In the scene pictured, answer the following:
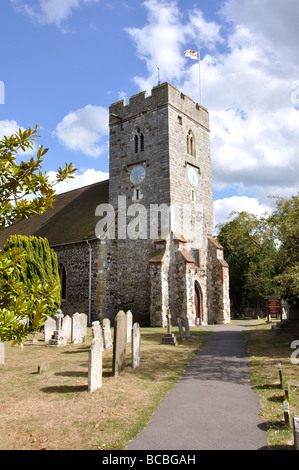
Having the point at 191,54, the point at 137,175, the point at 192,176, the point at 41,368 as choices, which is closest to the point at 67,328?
the point at 41,368

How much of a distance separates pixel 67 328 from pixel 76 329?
63cm

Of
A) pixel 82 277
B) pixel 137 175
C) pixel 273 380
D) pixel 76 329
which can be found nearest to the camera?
pixel 273 380

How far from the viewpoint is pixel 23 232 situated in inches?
1056

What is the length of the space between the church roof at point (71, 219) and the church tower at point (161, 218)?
175 centimetres

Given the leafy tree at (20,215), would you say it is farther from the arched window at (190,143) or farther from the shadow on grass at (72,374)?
the arched window at (190,143)

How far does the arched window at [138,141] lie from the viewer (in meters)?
22.0

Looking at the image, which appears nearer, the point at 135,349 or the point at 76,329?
the point at 135,349

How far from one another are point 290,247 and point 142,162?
1212 cm

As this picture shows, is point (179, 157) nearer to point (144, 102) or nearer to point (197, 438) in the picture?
point (144, 102)

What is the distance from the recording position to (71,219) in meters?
24.3

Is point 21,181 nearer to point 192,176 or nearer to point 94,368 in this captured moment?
point 94,368

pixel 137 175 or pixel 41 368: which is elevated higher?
pixel 137 175

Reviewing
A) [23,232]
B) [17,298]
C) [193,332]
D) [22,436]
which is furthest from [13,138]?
[23,232]

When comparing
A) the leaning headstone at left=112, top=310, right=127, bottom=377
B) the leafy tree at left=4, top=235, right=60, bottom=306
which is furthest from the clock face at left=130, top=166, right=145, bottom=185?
the leaning headstone at left=112, top=310, right=127, bottom=377
